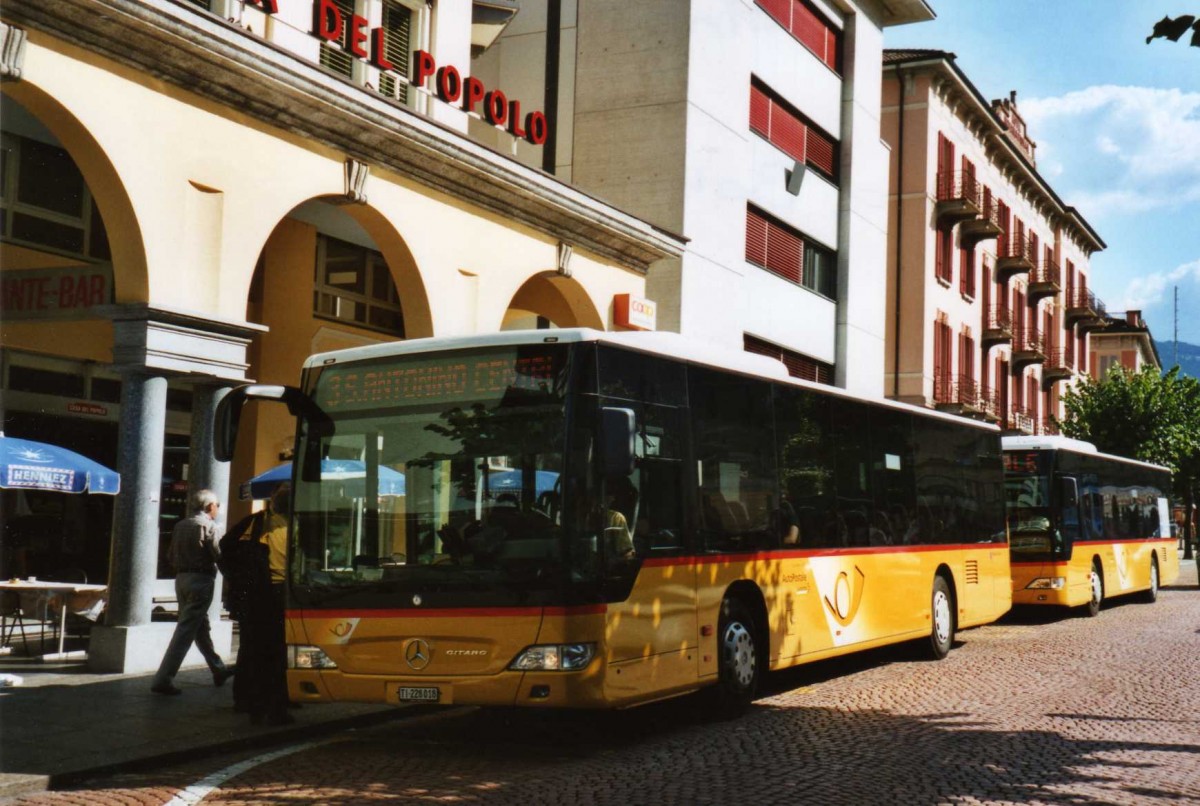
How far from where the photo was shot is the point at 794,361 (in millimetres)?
28781

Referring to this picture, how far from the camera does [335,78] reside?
1469cm

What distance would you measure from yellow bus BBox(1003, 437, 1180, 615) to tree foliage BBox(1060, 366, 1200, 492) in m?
22.6

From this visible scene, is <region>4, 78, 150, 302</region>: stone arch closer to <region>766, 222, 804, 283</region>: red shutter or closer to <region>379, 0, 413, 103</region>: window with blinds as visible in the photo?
<region>379, 0, 413, 103</region>: window with blinds

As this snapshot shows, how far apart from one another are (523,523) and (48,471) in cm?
612

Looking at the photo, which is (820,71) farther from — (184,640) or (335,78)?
(184,640)

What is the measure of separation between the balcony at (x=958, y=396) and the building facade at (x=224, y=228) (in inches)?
771

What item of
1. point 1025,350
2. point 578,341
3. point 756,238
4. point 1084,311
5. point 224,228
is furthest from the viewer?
point 1084,311

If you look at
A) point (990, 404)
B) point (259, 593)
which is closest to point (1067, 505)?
point (259, 593)

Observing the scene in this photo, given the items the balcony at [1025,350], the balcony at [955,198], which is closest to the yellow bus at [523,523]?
the balcony at [955,198]

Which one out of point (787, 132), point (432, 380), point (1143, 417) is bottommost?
point (432, 380)

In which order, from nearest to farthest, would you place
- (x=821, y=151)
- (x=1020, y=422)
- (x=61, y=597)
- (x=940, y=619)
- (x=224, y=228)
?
(x=61, y=597), (x=224, y=228), (x=940, y=619), (x=821, y=151), (x=1020, y=422)

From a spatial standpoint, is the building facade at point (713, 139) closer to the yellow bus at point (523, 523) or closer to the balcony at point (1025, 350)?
the yellow bus at point (523, 523)

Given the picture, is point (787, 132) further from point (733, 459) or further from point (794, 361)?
point (733, 459)

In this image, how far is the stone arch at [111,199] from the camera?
40.0 feet
